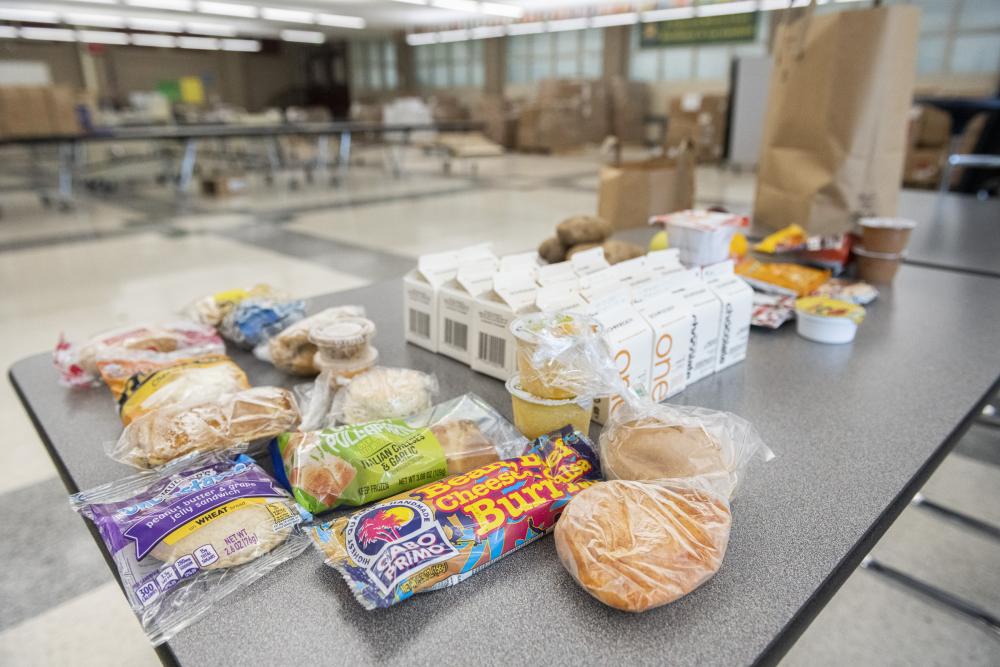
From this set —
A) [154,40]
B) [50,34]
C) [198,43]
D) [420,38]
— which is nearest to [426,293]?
[420,38]

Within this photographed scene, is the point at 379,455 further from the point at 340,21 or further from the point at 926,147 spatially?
the point at 340,21

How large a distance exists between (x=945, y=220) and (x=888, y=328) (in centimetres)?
131

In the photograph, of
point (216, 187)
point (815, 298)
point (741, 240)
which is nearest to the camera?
point (815, 298)

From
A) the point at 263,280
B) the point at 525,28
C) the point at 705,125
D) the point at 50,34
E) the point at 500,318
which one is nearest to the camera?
the point at 500,318

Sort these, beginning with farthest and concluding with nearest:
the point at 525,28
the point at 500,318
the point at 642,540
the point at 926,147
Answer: the point at 525,28, the point at 926,147, the point at 500,318, the point at 642,540

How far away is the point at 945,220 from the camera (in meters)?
2.13

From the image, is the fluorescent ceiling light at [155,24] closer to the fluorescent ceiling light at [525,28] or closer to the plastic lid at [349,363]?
the fluorescent ceiling light at [525,28]

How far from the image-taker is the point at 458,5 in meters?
12.6

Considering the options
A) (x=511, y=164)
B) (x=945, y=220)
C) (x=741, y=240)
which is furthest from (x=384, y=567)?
(x=511, y=164)

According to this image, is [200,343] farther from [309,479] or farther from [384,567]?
[384,567]

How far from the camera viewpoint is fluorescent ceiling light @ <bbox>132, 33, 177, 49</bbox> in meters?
18.0

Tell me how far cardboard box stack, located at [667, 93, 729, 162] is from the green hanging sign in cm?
273

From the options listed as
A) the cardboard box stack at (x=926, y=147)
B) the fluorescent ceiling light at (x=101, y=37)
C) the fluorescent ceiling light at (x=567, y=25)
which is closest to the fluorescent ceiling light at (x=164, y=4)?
the fluorescent ceiling light at (x=101, y=37)

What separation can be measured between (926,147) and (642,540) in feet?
29.7
